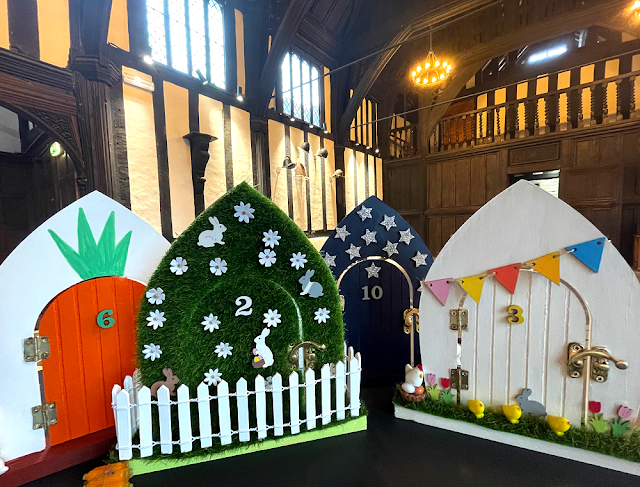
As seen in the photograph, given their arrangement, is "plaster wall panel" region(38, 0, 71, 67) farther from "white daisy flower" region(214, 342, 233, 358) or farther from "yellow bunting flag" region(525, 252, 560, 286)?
"yellow bunting flag" region(525, 252, 560, 286)

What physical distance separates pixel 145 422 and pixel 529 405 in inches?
69.4

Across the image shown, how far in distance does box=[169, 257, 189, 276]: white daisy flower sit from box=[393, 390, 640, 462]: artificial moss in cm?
134

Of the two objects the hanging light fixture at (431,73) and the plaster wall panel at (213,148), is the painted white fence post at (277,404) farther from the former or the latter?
the hanging light fixture at (431,73)

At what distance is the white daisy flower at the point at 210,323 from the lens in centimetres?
140

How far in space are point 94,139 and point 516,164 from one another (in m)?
7.57

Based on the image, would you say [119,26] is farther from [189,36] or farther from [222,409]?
[222,409]

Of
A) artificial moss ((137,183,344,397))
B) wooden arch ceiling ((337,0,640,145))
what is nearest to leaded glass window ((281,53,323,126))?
wooden arch ceiling ((337,0,640,145))

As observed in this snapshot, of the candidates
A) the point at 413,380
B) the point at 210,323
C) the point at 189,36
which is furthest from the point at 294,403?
the point at 189,36

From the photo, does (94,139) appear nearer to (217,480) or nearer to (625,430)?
(217,480)

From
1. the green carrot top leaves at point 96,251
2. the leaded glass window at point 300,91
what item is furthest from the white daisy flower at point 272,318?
the leaded glass window at point 300,91

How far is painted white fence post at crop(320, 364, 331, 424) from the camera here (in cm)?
148

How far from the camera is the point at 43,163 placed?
4.89 metres

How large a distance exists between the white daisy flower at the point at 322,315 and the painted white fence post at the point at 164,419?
73 cm

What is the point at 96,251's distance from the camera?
140 centimetres
